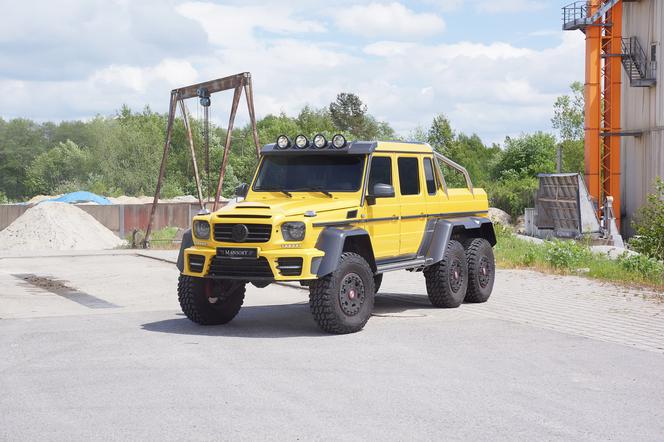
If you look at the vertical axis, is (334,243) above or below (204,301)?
above

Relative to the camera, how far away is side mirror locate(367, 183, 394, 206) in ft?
36.0

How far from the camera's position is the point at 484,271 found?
13641 millimetres

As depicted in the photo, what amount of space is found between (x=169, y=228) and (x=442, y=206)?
30484mm

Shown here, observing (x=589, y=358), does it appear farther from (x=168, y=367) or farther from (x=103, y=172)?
(x=103, y=172)

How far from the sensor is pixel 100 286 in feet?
56.6

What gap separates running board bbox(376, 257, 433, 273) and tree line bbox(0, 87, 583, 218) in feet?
147

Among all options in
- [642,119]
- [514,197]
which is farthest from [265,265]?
[514,197]

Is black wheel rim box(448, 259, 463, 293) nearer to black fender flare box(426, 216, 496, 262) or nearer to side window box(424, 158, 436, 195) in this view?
black fender flare box(426, 216, 496, 262)

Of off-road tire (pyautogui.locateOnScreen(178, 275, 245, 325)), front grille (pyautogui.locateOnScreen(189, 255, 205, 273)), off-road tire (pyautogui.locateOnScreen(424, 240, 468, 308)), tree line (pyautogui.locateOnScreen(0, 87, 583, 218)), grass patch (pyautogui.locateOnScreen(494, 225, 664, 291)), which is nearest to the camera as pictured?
front grille (pyautogui.locateOnScreen(189, 255, 205, 273))

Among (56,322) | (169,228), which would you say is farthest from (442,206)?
Answer: (169,228)

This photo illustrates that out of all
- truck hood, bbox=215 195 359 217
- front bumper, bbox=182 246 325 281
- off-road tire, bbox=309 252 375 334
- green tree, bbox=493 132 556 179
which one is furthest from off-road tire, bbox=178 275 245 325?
green tree, bbox=493 132 556 179

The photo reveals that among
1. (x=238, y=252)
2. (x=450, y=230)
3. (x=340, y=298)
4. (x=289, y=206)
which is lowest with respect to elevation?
(x=340, y=298)

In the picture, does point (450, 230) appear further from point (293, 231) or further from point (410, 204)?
point (293, 231)

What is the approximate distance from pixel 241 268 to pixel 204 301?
1061 millimetres
